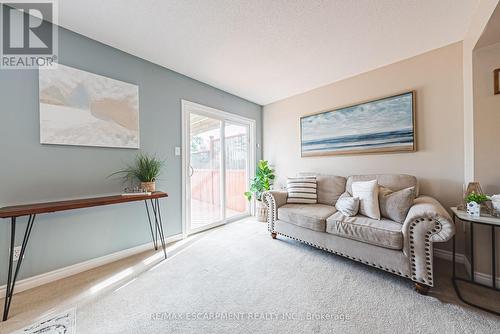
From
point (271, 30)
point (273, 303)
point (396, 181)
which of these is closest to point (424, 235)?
point (396, 181)

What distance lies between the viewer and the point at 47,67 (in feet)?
5.59

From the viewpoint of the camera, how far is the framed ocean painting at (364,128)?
91.2 inches

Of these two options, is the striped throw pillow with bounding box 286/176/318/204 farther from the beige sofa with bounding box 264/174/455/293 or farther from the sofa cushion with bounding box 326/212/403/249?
the sofa cushion with bounding box 326/212/403/249

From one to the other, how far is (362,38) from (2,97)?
3313 mm

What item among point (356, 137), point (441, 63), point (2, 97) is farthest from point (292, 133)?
point (2, 97)

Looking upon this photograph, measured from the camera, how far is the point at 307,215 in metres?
2.21

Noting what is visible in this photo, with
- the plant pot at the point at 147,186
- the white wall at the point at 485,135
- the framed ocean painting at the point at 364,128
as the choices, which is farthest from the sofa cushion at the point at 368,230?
the plant pot at the point at 147,186

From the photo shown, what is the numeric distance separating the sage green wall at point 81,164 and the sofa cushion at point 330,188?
2070 mm

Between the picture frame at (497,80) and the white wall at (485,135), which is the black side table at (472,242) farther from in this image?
the picture frame at (497,80)

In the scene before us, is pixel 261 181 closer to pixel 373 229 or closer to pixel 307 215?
pixel 307 215

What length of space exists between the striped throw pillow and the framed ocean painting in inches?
24.9

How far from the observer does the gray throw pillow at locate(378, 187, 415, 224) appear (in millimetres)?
1789

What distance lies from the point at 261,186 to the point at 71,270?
271 cm

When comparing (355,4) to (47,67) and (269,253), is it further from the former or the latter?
(47,67)
